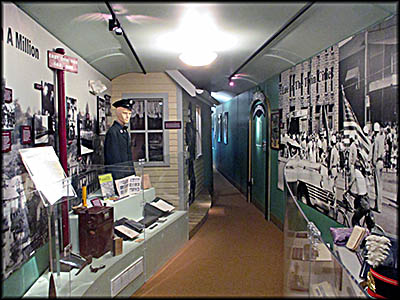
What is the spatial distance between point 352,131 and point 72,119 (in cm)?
207

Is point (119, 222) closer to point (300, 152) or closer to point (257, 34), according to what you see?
point (257, 34)

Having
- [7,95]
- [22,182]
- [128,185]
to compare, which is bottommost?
[128,185]

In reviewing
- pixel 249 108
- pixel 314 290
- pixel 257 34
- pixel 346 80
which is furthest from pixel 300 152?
pixel 314 290

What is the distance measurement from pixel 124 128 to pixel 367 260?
2500 mm

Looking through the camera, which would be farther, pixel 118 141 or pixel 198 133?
pixel 198 133

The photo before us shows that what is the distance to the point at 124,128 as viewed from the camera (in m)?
3.58

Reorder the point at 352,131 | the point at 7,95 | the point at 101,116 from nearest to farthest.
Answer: the point at 7,95
the point at 352,131
the point at 101,116

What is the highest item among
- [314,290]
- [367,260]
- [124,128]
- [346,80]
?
[346,80]

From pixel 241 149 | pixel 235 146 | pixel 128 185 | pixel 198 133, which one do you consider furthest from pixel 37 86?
pixel 235 146

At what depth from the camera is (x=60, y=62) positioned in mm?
2373

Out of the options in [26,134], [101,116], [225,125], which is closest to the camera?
[26,134]

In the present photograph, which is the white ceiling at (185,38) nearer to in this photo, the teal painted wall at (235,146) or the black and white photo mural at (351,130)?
the black and white photo mural at (351,130)

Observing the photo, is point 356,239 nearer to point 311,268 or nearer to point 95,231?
point 311,268

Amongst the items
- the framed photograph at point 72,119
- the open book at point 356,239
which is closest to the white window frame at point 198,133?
the framed photograph at point 72,119
